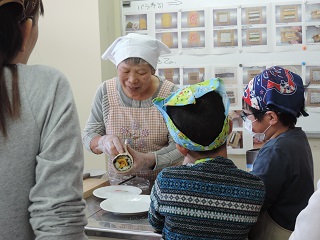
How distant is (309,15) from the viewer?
2.48 meters

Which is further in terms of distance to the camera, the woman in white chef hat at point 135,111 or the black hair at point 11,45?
the woman in white chef hat at point 135,111

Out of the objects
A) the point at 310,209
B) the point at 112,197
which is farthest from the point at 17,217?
the point at 112,197

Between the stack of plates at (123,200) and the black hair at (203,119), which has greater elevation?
the black hair at (203,119)

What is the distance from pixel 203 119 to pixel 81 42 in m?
1.78

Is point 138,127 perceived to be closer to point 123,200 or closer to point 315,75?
point 123,200

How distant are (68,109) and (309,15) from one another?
7.25 feet

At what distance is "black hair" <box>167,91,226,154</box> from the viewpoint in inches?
45.0

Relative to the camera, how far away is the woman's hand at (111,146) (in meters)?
1.61

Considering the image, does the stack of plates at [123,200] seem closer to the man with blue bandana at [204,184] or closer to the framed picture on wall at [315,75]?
the man with blue bandana at [204,184]

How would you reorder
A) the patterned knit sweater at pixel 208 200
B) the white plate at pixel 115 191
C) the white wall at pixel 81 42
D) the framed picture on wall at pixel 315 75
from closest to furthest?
the patterned knit sweater at pixel 208 200 → the white plate at pixel 115 191 → the framed picture on wall at pixel 315 75 → the white wall at pixel 81 42

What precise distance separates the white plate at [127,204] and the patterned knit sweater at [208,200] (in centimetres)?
22

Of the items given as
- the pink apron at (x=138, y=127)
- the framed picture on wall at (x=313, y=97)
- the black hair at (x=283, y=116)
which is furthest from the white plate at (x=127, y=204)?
the framed picture on wall at (x=313, y=97)

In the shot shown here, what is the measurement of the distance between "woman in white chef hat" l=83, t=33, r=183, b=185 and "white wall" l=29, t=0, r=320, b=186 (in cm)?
Answer: 81

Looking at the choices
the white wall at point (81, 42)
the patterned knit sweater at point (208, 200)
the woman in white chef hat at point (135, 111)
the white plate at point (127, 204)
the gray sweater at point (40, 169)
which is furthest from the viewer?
the white wall at point (81, 42)
